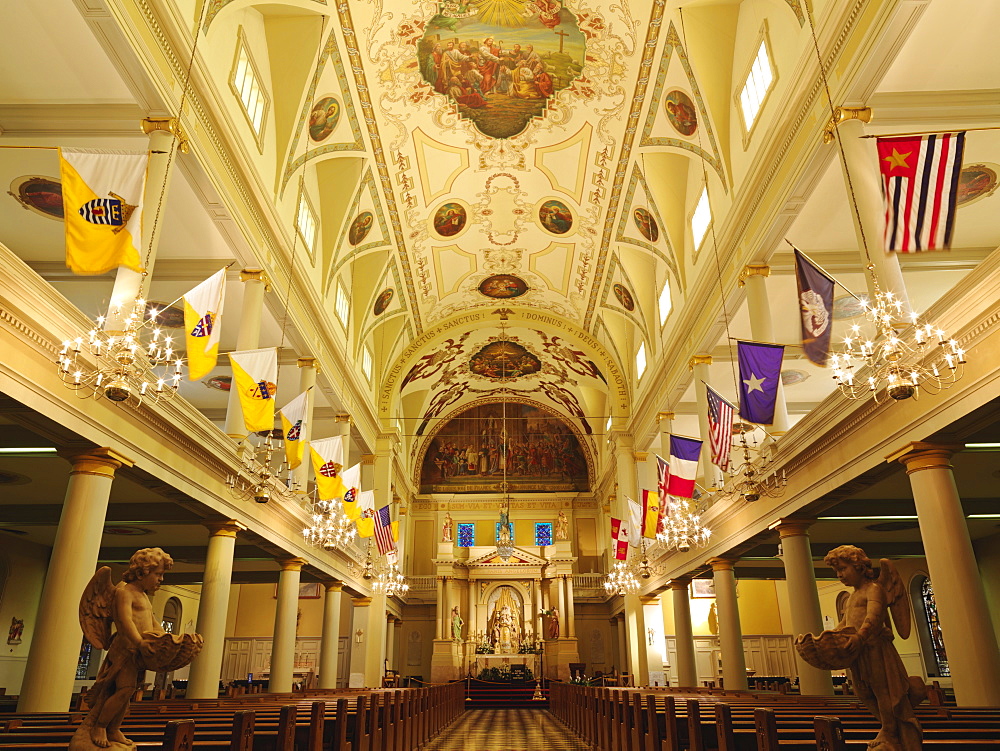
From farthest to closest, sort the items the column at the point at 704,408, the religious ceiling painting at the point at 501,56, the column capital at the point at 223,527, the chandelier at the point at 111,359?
the column at the point at 704,408 → the religious ceiling painting at the point at 501,56 → the column capital at the point at 223,527 → the chandelier at the point at 111,359

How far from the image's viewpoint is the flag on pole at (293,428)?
1338 centimetres

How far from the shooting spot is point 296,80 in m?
14.6

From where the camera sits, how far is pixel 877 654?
14.7 feet

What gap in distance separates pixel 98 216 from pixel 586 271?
18.3 m

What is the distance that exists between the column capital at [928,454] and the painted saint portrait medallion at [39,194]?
545 inches

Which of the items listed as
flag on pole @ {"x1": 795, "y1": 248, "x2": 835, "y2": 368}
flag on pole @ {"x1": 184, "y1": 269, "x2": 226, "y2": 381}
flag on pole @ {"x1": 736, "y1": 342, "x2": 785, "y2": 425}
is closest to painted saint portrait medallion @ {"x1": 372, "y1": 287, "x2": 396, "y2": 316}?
flag on pole @ {"x1": 184, "y1": 269, "x2": 226, "y2": 381}

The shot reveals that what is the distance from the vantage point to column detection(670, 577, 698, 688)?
2103 centimetres

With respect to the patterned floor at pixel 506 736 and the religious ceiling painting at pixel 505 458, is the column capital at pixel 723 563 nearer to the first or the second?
the patterned floor at pixel 506 736

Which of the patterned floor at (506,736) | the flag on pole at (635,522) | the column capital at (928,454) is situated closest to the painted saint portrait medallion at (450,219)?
the flag on pole at (635,522)

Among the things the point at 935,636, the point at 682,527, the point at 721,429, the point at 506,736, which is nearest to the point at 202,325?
the point at 721,429

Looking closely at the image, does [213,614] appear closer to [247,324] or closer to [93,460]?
[93,460]

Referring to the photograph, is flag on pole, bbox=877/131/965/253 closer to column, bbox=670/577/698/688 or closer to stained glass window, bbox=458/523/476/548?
column, bbox=670/577/698/688

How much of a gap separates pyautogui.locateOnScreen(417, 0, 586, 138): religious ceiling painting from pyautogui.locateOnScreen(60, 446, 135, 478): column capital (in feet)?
36.6

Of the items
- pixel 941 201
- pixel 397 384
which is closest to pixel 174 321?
pixel 397 384
